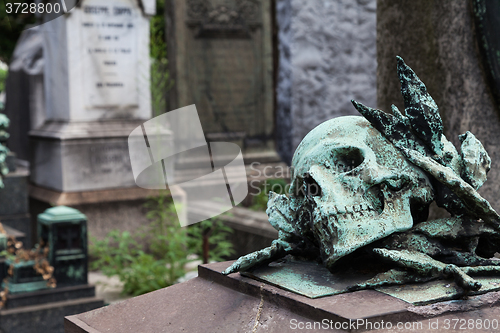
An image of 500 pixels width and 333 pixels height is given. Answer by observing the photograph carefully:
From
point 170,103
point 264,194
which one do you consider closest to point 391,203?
point 264,194

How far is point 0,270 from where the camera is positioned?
4652mm

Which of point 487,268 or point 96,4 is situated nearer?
point 487,268

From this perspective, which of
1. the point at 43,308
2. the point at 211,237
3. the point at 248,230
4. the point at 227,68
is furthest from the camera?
the point at 227,68

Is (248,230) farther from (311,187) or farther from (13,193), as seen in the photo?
(311,187)

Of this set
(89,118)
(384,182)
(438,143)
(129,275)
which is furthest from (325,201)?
(89,118)

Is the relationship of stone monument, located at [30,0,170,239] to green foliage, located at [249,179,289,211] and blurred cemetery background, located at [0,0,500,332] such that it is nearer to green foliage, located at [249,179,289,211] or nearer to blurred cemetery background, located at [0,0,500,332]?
blurred cemetery background, located at [0,0,500,332]

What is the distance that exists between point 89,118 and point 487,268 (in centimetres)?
542

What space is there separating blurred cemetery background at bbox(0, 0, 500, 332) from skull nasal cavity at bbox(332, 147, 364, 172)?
1.53 m

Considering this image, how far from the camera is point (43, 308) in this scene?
4.50m

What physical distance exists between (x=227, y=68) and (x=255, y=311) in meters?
7.00

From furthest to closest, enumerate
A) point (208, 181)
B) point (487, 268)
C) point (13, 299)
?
point (208, 181) < point (13, 299) < point (487, 268)

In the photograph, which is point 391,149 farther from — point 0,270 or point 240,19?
point 240,19

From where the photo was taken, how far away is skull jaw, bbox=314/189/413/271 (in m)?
1.86

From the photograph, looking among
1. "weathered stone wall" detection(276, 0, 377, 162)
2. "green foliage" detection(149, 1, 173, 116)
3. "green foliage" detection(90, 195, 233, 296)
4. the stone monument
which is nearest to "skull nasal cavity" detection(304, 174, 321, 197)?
"green foliage" detection(90, 195, 233, 296)
